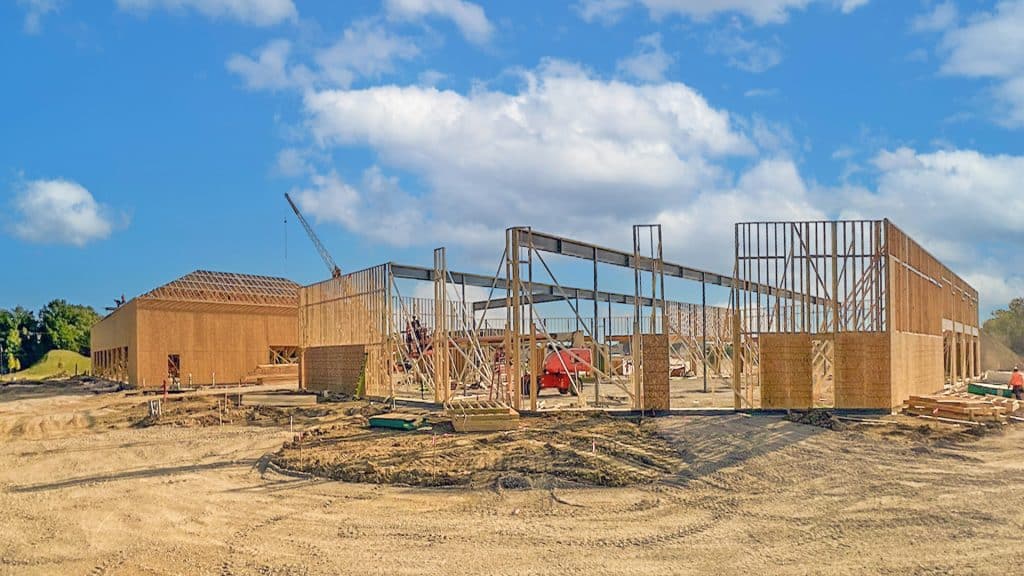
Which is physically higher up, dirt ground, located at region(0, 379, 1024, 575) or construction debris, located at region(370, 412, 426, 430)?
construction debris, located at region(370, 412, 426, 430)

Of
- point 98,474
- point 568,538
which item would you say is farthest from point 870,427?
point 98,474

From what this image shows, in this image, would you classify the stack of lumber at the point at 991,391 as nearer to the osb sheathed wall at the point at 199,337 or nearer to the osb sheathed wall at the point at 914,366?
the osb sheathed wall at the point at 914,366

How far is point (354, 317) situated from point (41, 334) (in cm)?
6276

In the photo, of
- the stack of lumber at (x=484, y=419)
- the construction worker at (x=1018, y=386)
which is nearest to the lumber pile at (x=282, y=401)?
the stack of lumber at (x=484, y=419)

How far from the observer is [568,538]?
29.3 feet

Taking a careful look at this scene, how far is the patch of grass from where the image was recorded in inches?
2601

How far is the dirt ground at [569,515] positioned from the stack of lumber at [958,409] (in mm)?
2023

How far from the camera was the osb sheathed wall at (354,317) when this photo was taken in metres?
26.9

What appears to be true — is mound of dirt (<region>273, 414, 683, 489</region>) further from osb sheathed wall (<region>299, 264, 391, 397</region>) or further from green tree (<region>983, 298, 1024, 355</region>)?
green tree (<region>983, 298, 1024, 355</region>)

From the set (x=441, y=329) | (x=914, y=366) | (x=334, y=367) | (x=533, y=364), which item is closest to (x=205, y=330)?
(x=334, y=367)

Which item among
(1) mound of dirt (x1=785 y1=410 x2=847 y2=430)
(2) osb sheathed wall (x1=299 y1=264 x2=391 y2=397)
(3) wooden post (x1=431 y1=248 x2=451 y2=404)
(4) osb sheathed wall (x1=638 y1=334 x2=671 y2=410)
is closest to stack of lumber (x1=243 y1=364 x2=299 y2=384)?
(2) osb sheathed wall (x1=299 y1=264 x2=391 y2=397)

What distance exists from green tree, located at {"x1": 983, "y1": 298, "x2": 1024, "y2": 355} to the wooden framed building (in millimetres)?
57407

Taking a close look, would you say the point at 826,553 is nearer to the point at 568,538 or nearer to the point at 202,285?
the point at 568,538

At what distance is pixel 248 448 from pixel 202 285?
28.1 metres
